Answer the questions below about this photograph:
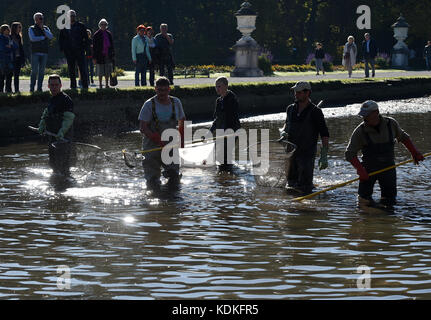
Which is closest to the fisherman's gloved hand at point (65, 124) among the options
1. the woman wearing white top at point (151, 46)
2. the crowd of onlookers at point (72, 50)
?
the crowd of onlookers at point (72, 50)

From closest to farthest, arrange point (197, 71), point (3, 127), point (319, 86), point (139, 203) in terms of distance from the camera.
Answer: point (139, 203) < point (3, 127) < point (319, 86) < point (197, 71)

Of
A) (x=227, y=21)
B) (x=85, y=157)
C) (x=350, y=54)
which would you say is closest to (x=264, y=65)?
(x=350, y=54)

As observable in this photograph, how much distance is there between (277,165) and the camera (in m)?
13.1

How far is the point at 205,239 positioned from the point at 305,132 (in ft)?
10.7

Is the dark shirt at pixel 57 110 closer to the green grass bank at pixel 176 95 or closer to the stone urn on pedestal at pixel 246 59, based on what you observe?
the green grass bank at pixel 176 95

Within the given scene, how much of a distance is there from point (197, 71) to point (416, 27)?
23856 mm

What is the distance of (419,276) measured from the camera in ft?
26.2

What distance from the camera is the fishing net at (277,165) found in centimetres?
1265

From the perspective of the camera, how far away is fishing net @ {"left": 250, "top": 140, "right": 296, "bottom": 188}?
12648 millimetres

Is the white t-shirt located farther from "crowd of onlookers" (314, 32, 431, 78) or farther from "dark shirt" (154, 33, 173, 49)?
"crowd of onlookers" (314, 32, 431, 78)

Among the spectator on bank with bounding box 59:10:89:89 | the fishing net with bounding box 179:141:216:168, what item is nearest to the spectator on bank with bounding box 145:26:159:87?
the spectator on bank with bounding box 59:10:89:89

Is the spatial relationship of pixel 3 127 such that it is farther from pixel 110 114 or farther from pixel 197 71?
pixel 197 71

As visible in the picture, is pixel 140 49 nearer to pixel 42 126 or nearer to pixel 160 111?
pixel 42 126
